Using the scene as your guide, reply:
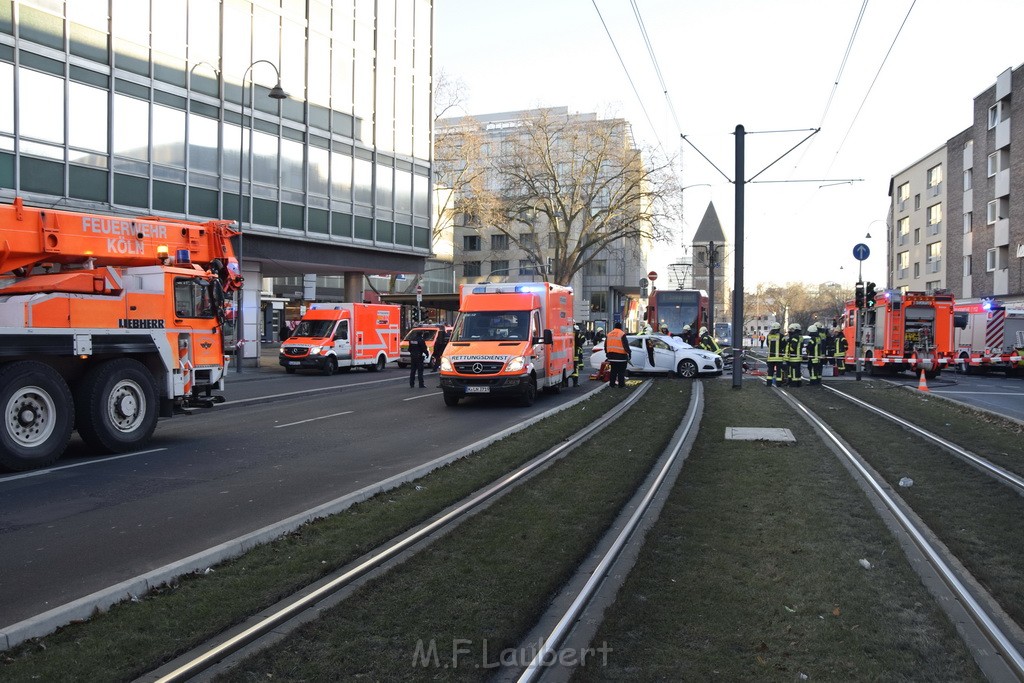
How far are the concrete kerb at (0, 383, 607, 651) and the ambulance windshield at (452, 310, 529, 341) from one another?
9.14 m

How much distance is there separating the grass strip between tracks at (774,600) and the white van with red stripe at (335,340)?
22.6 m

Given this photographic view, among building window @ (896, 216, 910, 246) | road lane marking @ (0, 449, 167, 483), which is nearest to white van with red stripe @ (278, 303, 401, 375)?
road lane marking @ (0, 449, 167, 483)

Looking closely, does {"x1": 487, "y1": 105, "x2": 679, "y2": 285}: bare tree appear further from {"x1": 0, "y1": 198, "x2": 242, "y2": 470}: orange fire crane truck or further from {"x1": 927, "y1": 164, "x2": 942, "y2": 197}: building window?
{"x1": 0, "y1": 198, "x2": 242, "y2": 470}: orange fire crane truck

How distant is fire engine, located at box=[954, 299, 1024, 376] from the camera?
32219mm

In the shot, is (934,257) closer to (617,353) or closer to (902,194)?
(902,194)

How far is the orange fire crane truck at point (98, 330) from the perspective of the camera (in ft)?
32.4

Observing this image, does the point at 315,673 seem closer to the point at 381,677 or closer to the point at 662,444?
the point at 381,677

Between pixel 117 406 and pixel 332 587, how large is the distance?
7.18m

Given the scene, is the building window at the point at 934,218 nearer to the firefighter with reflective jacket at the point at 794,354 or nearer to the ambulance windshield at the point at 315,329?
the firefighter with reflective jacket at the point at 794,354

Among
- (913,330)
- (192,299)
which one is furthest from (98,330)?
(913,330)

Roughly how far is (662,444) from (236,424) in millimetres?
7499

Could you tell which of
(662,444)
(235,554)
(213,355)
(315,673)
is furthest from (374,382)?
(315,673)

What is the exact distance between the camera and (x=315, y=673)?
4.07m

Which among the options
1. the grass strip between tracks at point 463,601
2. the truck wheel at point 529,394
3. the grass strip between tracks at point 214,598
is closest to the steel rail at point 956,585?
the grass strip between tracks at point 463,601
